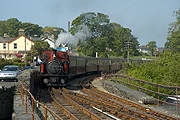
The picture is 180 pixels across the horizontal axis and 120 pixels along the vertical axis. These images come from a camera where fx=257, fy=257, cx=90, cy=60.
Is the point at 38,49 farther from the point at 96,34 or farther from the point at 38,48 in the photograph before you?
the point at 96,34

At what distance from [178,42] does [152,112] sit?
1335 inches

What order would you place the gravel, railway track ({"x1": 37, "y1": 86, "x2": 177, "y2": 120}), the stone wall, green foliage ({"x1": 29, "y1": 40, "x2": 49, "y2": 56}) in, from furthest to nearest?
green foliage ({"x1": 29, "y1": 40, "x2": 49, "y2": 56})
the stone wall
the gravel
railway track ({"x1": 37, "y1": 86, "x2": 177, "y2": 120})

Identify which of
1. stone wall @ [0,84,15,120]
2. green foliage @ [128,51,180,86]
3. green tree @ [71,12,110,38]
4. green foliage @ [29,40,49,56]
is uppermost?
green tree @ [71,12,110,38]

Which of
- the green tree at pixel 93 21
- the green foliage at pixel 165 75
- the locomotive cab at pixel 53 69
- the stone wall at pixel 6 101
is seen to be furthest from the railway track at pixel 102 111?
the green tree at pixel 93 21

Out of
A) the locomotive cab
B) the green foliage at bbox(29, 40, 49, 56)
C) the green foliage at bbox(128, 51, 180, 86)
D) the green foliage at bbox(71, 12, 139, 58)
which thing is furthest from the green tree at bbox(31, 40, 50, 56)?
the locomotive cab

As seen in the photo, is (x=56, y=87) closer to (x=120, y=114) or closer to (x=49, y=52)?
(x=49, y=52)

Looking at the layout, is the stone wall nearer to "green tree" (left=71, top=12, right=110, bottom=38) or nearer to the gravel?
the gravel

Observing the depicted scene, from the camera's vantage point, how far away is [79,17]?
65.2m

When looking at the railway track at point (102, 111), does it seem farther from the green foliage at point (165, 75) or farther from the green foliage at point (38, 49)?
the green foliage at point (38, 49)

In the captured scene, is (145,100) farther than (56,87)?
No

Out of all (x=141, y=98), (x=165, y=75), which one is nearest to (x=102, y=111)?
(x=141, y=98)

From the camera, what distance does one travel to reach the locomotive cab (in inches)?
758

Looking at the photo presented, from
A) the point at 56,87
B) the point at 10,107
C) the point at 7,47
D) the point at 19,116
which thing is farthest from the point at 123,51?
the point at 19,116

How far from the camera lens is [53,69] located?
19188mm
